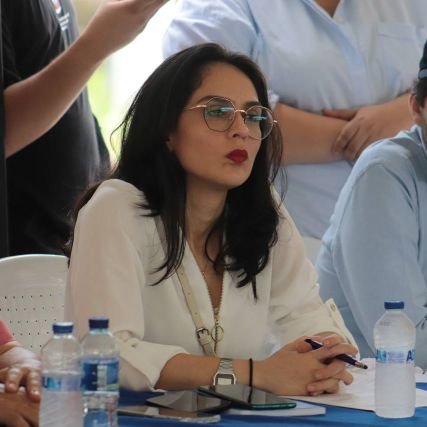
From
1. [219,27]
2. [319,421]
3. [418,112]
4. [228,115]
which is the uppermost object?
[219,27]

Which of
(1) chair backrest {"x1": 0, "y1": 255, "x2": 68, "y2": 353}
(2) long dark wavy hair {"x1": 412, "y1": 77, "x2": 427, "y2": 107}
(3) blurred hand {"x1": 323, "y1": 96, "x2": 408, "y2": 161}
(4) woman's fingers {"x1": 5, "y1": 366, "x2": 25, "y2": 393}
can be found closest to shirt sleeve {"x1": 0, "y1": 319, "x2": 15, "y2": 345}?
(4) woman's fingers {"x1": 5, "y1": 366, "x2": 25, "y2": 393}

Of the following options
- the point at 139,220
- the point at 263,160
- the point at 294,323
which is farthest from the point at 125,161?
the point at 294,323

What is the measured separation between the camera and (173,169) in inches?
97.0

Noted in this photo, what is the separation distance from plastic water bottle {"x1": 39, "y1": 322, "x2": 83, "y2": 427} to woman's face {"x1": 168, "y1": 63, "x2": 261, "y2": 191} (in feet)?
2.39

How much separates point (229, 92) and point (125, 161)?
0.89 ft

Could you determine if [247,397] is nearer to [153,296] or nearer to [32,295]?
Result: [153,296]

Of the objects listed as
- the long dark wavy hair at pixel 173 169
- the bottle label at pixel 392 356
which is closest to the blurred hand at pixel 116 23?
the long dark wavy hair at pixel 173 169

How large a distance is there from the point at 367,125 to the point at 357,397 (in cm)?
140

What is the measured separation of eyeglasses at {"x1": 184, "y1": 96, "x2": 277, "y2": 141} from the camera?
7.84 ft

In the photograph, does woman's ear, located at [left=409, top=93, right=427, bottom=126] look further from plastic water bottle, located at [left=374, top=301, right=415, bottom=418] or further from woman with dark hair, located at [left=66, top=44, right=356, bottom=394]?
plastic water bottle, located at [left=374, top=301, right=415, bottom=418]

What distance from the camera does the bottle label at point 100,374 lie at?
172cm

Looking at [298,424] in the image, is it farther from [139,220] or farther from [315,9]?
[315,9]

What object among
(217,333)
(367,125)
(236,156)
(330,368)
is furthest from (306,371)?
(367,125)

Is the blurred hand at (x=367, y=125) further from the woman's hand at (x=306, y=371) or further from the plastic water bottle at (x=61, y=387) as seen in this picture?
the plastic water bottle at (x=61, y=387)
